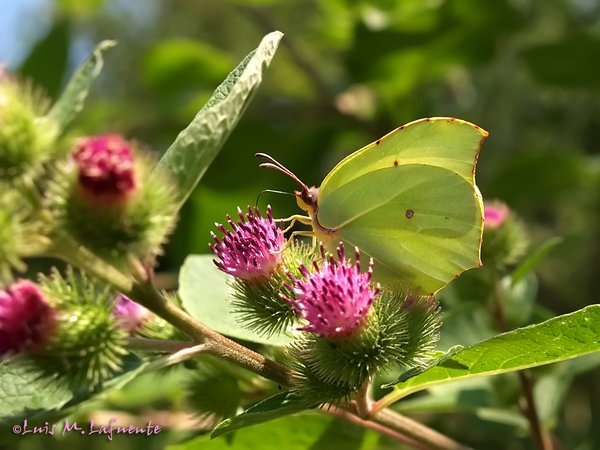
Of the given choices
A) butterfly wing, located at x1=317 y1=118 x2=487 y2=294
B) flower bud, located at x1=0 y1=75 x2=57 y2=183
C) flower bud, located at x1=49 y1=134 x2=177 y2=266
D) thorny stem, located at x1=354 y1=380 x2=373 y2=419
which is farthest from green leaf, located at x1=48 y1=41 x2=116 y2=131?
thorny stem, located at x1=354 y1=380 x2=373 y2=419

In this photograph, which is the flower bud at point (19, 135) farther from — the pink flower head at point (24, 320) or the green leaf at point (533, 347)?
the green leaf at point (533, 347)

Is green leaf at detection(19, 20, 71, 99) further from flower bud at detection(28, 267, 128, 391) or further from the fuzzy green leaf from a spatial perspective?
flower bud at detection(28, 267, 128, 391)

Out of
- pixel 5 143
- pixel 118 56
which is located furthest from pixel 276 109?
pixel 118 56

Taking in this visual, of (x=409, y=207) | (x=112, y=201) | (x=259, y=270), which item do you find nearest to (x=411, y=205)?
(x=409, y=207)

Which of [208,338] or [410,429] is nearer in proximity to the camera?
[208,338]

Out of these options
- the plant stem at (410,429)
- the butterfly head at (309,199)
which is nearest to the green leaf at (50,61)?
the butterfly head at (309,199)

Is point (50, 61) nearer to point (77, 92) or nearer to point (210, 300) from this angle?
point (77, 92)
